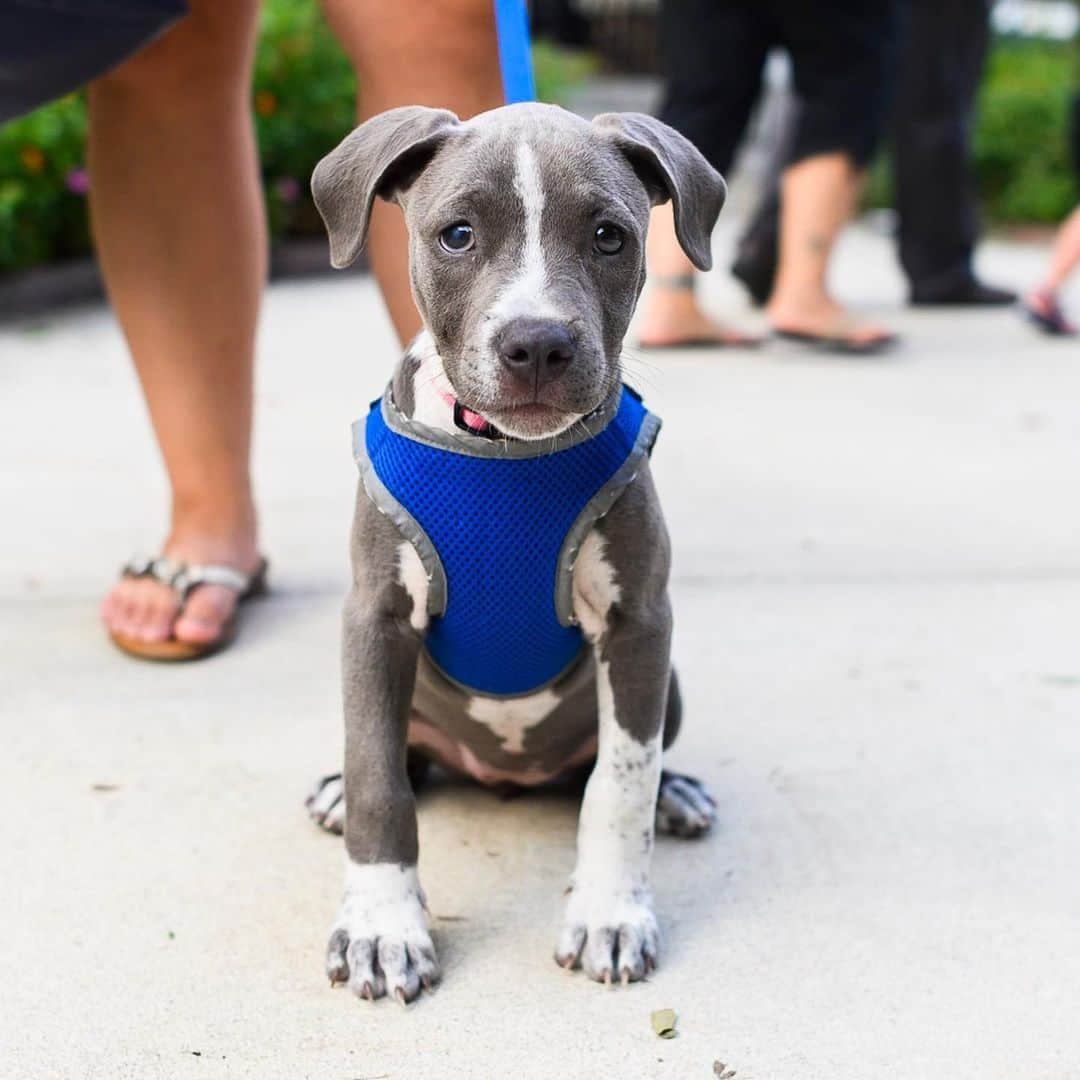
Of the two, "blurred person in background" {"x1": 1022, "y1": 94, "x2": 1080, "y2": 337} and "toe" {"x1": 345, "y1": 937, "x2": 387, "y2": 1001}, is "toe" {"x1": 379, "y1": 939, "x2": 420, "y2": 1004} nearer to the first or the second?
"toe" {"x1": 345, "y1": 937, "x2": 387, "y2": 1001}

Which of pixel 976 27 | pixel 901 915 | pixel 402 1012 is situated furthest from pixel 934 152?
pixel 402 1012

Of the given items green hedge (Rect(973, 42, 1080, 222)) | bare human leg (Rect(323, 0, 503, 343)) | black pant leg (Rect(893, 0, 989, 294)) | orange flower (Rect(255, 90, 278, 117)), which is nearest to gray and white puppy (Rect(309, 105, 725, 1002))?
bare human leg (Rect(323, 0, 503, 343))

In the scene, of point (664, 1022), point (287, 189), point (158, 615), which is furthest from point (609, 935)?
point (287, 189)

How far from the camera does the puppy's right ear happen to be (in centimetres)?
218


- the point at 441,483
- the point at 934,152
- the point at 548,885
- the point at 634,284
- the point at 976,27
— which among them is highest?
the point at 634,284

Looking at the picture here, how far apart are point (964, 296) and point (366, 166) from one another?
21.6 feet

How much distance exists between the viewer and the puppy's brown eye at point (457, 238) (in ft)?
6.94

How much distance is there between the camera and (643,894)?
242 cm

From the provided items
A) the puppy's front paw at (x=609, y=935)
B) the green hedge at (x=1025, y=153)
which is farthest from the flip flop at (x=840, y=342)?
the green hedge at (x=1025, y=153)

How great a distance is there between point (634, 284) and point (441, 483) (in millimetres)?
413

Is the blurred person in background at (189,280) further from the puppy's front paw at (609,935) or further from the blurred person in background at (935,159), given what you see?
the blurred person in background at (935,159)

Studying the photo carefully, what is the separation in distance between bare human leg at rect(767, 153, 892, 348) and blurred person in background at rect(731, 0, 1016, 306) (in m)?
0.94

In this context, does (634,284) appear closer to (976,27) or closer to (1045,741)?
(1045,741)

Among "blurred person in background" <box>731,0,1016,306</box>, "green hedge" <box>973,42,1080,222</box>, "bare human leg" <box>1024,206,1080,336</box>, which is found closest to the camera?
"bare human leg" <box>1024,206,1080,336</box>
